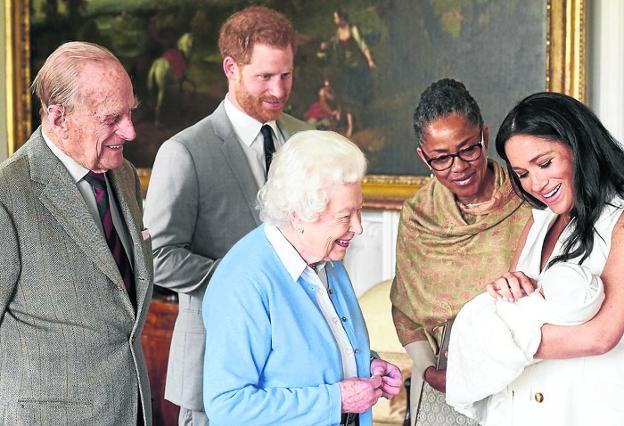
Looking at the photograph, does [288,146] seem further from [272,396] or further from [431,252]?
[431,252]

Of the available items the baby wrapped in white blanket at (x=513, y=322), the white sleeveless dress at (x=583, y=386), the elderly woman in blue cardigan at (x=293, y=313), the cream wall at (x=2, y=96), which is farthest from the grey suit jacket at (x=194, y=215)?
the cream wall at (x=2, y=96)

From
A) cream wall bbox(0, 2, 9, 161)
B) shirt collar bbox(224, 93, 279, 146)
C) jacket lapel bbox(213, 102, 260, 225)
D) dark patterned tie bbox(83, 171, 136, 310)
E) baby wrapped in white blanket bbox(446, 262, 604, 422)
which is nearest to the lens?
baby wrapped in white blanket bbox(446, 262, 604, 422)

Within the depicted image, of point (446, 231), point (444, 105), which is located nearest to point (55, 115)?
point (444, 105)

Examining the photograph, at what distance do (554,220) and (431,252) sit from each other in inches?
26.0

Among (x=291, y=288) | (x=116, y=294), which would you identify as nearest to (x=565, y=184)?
(x=291, y=288)

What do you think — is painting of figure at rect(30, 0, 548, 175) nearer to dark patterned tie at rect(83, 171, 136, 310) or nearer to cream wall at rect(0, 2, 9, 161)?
cream wall at rect(0, 2, 9, 161)

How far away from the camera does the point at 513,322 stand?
2.48 meters

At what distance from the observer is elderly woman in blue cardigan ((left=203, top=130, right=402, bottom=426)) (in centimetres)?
248

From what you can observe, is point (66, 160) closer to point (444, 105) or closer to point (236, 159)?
point (236, 159)

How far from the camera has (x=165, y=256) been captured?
3.48 m

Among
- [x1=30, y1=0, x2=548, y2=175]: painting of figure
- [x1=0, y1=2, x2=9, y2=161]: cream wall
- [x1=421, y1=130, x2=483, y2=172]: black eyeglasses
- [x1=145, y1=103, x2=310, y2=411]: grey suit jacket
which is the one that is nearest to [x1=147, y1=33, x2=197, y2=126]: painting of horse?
[x1=30, y1=0, x2=548, y2=175]: painting of figure

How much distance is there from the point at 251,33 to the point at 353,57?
1.71 metres

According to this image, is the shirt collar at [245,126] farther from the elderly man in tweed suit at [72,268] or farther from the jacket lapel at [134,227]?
the elderly man in tweed suit at [72,268]

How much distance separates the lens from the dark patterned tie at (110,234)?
2883 millimetres
